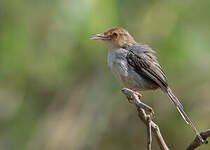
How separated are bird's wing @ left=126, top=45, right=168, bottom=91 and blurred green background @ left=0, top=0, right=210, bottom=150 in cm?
119

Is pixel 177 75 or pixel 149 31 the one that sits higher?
pixel 149 31

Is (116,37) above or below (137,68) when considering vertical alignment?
above

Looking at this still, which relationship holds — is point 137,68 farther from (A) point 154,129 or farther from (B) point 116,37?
(A) point 154,129

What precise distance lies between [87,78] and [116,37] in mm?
2785

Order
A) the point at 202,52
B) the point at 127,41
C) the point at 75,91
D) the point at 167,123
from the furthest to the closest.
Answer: the point at 75,91 < the point at 167,123 < the point at 202,52 < the point at 127,41

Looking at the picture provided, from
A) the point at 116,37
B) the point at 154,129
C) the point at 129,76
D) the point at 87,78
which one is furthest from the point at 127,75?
the point at 87,78

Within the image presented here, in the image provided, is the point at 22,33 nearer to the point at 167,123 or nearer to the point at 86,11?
the point at 86,11

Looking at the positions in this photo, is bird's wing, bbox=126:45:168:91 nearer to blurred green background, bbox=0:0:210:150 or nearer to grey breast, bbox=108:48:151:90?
grey breast, bbox=108:48:151:90

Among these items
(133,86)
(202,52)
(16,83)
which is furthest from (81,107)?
(133,86)

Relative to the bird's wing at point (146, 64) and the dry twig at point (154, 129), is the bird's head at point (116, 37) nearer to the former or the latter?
the bird's wing at point (146, 64)

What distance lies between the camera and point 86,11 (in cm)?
630

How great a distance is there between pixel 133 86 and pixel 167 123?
2775 mm

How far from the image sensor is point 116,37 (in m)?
6.03

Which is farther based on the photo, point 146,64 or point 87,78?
point 87,78
